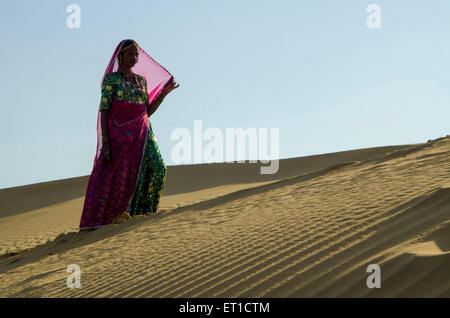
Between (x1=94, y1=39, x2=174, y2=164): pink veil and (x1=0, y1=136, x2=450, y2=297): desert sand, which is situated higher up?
(x1=94, y1=39, x2=174, y2=164): pink veil

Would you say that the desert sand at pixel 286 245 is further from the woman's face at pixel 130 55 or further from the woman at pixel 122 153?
the woman's face at pixel 130 55

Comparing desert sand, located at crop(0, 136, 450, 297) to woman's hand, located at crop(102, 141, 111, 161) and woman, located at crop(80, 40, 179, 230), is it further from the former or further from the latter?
woman's hand, located at crop(102, 141, 111, 161)

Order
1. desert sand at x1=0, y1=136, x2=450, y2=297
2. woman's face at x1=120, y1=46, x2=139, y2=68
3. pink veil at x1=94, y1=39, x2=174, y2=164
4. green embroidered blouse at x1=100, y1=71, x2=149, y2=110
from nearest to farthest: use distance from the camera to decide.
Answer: desert sand at x1=0, y1=136, x2=450, y2=297 < woman's face at x1=120, y1=46, x2=139, y2=68 < green embroidered blouse at x1=100, y1=71, x2=149, y2=110 < pink veil at x1=94, y1=39, x2=174, y2=164

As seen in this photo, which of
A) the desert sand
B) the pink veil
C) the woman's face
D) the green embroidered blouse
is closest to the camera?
the desert sand

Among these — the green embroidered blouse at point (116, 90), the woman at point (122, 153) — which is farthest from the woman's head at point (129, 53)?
the green embroidered blouse at point (116, 90)

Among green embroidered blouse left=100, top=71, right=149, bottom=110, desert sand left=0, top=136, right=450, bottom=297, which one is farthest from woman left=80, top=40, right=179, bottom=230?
desert sand left=0, top=136, right=450, bottom=297

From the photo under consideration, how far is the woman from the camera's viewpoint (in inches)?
324

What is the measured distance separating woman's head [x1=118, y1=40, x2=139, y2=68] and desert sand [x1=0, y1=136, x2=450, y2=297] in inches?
80.8

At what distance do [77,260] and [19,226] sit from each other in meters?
9.12

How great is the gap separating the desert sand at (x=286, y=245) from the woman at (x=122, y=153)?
1.16ft

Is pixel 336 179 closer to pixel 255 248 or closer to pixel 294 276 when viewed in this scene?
pixel 255 248

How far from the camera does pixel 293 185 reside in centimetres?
890

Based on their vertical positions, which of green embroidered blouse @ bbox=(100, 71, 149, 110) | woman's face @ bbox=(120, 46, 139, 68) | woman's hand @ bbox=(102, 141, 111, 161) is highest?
woman's face @ bbox=(120, 46, 139, 68)
